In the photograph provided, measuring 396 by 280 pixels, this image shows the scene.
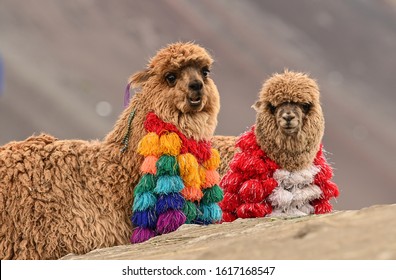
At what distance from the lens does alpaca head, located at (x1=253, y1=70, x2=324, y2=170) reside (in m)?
6.50

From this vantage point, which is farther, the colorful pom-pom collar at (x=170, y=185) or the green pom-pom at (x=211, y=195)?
the green pom-pom at (x=211, y=195)

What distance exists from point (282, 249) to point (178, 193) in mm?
2738

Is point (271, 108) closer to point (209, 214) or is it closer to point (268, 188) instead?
point (268, 188)

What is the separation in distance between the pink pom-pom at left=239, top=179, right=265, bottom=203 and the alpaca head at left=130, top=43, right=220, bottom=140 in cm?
59

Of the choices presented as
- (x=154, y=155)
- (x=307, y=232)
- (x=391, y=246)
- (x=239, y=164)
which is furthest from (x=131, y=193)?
(x=391, y=246)

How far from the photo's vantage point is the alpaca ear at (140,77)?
661 centimetres

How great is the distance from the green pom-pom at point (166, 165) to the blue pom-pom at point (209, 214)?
0.46 m

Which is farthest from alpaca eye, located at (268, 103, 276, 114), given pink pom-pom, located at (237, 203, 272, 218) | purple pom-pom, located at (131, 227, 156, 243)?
purple pom-pom, located at (131, 227, 156, 243)

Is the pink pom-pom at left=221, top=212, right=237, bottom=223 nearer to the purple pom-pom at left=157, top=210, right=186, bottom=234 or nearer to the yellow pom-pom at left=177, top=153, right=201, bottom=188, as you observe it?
the yellow pom-pom at left=177, top=153, right=201, bottom=188

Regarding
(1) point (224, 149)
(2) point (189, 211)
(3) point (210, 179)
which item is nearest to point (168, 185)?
(2) point (189, 211)

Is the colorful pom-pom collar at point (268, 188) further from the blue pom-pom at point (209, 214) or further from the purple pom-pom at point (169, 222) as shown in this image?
the purple pom-pom at point (169, 222)

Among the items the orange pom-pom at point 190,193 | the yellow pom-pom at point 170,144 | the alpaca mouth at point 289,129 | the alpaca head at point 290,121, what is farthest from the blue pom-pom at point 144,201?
the alpaca mouth at point 289,129

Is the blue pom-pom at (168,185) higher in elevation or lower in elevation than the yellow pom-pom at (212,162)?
lower

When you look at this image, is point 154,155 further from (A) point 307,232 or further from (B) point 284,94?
(A) point 307,232
